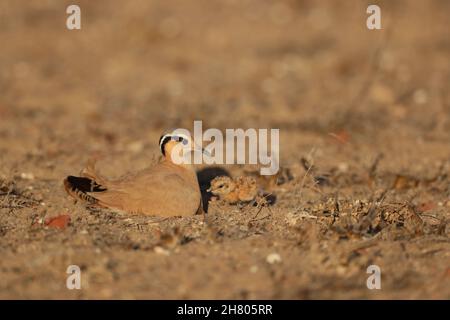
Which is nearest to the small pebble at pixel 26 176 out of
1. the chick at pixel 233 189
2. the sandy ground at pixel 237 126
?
the sandy ground at pixel 237 126

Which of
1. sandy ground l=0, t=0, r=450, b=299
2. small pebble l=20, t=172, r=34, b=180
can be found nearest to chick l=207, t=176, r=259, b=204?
sandy ground l=0, t=0, r=450, b=299

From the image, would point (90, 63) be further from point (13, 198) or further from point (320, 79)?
point (13, 198)

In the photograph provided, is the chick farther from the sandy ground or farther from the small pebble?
the small pebble

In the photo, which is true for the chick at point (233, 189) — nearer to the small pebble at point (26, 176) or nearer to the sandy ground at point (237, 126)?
the sandy ground at point (237, 126)

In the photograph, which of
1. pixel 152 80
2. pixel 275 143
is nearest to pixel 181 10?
pixel 152 80

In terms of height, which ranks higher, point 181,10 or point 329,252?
point 181,10

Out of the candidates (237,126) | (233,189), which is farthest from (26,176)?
(237,126)
